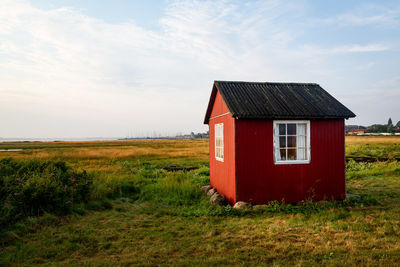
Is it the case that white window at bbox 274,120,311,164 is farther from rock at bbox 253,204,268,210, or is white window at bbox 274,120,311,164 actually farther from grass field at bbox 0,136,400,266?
grass field at bbox 0,136,400,266

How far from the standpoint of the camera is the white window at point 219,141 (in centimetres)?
1025

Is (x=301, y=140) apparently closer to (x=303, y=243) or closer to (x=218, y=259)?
(x=303, y=243)

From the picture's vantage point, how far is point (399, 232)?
6.09 m

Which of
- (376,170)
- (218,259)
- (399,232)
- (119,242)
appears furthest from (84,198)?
(376,170)

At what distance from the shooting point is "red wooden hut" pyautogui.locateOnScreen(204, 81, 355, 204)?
8703 mm

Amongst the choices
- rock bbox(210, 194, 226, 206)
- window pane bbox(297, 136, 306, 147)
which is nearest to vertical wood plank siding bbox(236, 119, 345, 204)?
window pane bbox(297, 136, 306, 147)

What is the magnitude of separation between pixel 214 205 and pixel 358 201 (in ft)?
17.1

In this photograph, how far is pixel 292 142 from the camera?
30.3 ft

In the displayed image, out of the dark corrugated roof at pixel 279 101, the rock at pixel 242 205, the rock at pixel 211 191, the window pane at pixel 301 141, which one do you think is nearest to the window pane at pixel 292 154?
the window pane at pixel 301 141

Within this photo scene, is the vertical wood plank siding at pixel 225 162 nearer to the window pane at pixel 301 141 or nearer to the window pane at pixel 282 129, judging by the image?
the window pane at pixel 282 129

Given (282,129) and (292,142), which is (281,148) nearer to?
(292,142)

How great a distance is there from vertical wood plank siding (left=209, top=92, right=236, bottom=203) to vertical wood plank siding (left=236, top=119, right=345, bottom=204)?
31cm

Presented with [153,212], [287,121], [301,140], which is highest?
[287,121]

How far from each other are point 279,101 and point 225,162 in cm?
309
